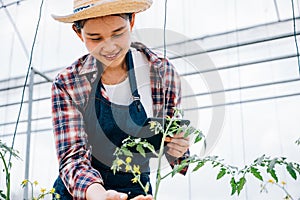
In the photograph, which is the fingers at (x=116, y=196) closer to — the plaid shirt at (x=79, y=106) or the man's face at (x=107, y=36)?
the plaid shirt at (x=79, y=106)

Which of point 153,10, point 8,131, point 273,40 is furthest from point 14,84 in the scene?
point 273,40

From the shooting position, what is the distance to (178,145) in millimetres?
952

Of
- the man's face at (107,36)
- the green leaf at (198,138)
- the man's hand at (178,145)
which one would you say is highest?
the man's face at (107,36)

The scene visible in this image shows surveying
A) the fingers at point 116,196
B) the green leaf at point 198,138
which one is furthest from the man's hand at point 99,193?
the green leaf at point 198,138

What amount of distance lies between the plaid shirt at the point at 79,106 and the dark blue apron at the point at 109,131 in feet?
0.08

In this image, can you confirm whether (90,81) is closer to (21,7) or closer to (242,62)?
(242,62)

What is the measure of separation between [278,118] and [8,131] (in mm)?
3286

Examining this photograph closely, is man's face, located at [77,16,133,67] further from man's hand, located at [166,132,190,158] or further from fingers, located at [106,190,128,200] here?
fingers, located at [106,190,128,200]

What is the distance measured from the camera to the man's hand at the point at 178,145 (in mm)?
942

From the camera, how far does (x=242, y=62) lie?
431 centimetres

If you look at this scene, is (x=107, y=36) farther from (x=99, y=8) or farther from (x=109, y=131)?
Answer: (x=109, y=131)

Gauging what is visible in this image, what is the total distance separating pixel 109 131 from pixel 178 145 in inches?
7.0

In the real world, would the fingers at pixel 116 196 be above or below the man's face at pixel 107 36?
below

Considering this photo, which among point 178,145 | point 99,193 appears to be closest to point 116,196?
point 99,193
